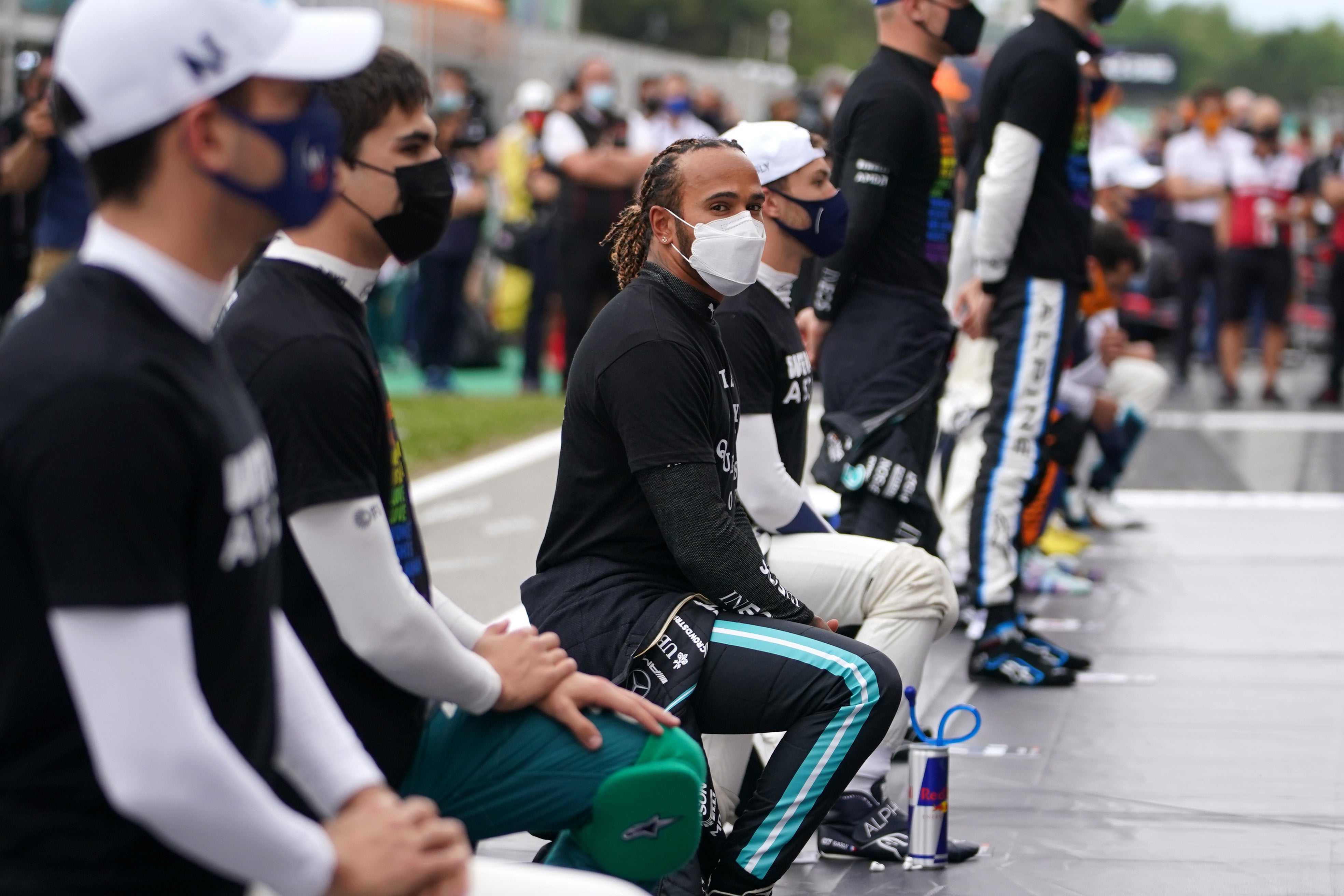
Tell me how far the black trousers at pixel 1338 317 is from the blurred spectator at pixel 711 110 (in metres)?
5.65

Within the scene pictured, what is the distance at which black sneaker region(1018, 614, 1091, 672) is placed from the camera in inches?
217

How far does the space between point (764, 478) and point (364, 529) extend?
1.71m

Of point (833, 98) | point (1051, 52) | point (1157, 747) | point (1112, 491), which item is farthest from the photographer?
point (833, 98)

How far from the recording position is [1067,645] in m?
6.07

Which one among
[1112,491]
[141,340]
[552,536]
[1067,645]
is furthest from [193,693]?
[1112,491]

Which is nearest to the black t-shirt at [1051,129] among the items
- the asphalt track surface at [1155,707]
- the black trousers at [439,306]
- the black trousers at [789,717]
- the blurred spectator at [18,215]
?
the asphalt track surface at [1155,707]

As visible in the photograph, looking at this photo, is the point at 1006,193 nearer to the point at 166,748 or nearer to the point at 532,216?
the point at 166,748

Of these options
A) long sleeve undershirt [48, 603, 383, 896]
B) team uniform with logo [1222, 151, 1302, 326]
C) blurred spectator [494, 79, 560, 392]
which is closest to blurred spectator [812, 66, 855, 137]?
blurred spectator [494, 79, 560, 392]

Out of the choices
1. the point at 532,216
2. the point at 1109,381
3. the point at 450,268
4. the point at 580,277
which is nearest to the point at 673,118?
the point at 532,216

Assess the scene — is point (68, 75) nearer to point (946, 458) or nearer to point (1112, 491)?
point (946, 458)

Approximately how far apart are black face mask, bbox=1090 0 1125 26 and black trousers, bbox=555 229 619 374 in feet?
18.3

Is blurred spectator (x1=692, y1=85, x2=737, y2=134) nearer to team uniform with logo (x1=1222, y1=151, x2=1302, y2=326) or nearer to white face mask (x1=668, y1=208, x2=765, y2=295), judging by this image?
team uniform with logo (x1=1222, y1=151, x2=1302, y2=326)

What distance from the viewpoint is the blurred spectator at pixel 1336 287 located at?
12.7 meters

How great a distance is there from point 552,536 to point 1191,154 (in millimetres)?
11648
